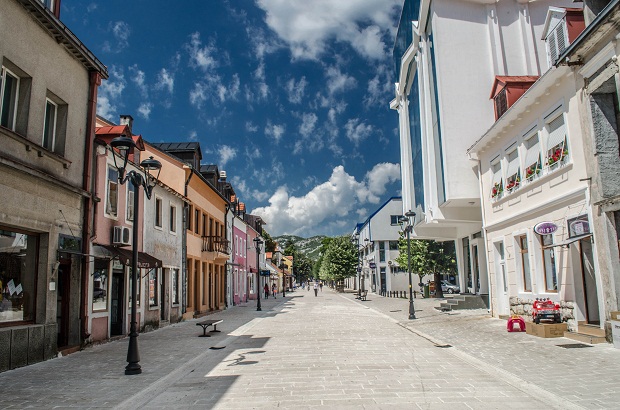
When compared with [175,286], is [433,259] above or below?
above

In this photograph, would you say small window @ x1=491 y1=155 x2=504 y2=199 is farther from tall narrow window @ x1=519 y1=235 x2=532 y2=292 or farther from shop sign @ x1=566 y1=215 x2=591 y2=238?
shop sign @ x1=566 y1=215 x2=591 y2=238

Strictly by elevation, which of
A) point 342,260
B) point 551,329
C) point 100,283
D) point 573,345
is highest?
point 342,260

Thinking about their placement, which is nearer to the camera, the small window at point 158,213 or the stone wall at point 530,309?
the stone wall at point 530,309

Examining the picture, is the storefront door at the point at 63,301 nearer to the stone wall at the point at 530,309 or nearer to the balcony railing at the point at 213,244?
the stone wall at the point at 530,309

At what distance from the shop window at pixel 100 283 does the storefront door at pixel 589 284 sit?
522 inches

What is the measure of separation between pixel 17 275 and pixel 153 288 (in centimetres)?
811

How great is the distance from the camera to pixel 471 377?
812 centimetres

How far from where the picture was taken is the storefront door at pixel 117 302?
48.7 ft

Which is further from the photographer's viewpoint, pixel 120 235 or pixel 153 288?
pixel 153 288

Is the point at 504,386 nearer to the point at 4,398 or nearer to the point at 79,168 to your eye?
the point at 4,398

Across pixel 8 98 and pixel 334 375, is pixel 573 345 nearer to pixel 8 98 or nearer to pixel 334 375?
pixel 334 375

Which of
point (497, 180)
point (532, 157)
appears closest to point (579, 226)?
point (532, 157)

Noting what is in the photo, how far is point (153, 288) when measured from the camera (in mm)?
17938

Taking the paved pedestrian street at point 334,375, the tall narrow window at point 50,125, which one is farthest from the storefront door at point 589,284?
the tall narrow window at point 50,125
